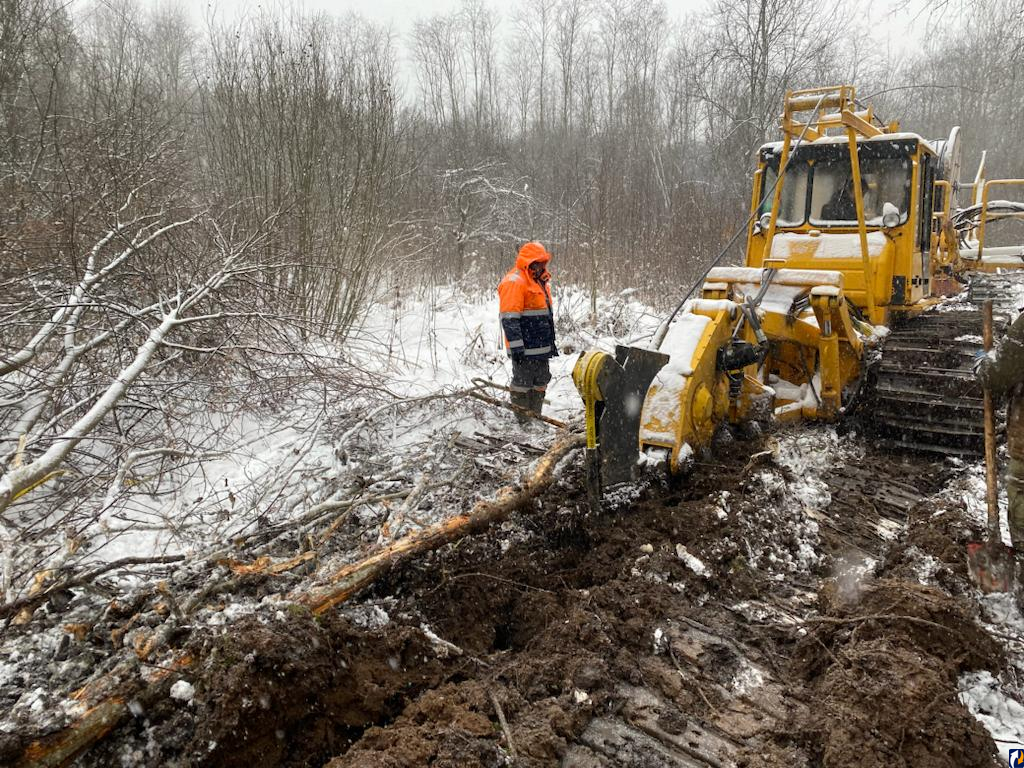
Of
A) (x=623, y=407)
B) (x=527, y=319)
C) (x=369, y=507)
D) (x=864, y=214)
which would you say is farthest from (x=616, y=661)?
(x=864, y=214)

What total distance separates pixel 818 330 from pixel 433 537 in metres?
3.48

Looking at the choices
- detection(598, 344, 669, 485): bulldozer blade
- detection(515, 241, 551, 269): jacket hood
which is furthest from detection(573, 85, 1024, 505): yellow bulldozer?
detection(515, 241, 551, 269): jacket hood

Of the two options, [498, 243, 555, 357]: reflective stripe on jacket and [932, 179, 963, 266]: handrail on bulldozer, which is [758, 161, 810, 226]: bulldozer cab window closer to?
[932, 179, 963, 266]: handrail on bulldozer

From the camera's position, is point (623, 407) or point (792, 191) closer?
point (623, 407)

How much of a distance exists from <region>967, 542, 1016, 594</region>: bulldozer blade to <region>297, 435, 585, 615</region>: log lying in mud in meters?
2.17

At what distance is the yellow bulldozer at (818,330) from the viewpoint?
13.6 feet

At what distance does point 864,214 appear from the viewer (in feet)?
19.1

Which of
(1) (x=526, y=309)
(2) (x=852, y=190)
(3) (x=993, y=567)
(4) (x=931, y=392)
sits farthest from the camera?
(1) (x=526, y=309)

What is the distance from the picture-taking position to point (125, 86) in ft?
30.3

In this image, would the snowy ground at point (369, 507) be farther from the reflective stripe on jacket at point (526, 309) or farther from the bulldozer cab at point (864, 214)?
the bulldozer cab at point (864, 214)

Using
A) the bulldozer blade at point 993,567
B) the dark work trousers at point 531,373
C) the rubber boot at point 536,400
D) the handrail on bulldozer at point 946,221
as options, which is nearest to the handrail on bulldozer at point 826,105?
the handrail on bulldozer at point 946,221

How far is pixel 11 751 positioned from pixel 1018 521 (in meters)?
3.84

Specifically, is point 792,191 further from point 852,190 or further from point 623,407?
point 623,407

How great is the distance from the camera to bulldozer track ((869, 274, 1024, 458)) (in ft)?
16.5
